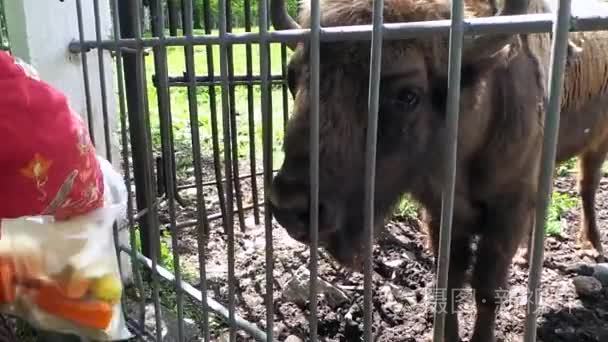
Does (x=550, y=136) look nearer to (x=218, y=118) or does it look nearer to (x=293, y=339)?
(x=293, y=339)

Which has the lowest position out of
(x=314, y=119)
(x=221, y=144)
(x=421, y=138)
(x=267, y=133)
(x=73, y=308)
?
(x=221, y=144)

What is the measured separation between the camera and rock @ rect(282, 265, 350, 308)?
3.51 m

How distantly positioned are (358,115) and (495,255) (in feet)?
4.43

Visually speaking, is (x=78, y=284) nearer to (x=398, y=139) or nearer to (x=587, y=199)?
(x=398, y=139)

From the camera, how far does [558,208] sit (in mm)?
4969

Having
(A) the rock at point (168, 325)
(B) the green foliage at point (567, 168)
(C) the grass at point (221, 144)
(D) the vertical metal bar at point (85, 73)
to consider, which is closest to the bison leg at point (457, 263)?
(C) the grass at point (221, 144)

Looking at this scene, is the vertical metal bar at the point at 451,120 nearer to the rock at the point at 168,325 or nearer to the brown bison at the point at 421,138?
the brown bison at the point at 421,138

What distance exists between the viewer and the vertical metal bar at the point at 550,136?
1156mm

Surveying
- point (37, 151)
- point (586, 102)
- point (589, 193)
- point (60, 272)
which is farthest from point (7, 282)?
point (589, 193)

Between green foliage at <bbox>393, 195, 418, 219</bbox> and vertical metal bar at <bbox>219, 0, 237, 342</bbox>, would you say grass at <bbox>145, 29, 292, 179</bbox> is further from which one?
vertical metal bar at <bbox>219, 0, 237, 342</bbox>

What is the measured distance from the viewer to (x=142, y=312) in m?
2.97

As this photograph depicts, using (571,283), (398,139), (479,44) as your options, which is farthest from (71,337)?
(571,283)

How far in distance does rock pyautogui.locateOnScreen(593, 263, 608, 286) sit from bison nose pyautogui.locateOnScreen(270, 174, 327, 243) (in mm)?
2533

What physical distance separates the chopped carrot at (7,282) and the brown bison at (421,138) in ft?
2.67
